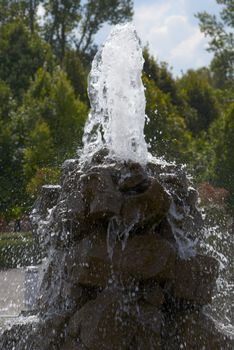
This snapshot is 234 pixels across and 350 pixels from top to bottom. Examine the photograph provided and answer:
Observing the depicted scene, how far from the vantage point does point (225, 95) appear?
3164cm

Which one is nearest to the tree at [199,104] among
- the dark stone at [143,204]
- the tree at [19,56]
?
the tree at [19,56]

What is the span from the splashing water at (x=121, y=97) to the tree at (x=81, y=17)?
36.9 metres

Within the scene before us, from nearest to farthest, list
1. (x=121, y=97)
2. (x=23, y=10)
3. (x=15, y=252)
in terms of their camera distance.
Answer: (x=121, y=97) → (x=15, y=252) → (x=23, y=10)

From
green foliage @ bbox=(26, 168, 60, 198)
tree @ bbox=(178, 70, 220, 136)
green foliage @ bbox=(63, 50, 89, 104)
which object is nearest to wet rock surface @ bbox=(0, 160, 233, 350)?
green foliage @ bbox=(26, 168, 60, 198)

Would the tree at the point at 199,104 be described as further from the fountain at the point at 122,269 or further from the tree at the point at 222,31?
the fountain at the point at 122,269

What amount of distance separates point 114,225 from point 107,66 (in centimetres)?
156

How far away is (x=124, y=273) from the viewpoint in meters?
5.68

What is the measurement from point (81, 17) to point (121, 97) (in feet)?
124

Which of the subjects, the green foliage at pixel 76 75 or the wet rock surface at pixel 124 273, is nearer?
the wet rock surface at pixel 124 273

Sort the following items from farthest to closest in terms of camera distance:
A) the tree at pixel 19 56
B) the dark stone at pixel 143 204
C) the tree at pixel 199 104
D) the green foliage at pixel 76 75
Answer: the tree at pixel 199 104, the green foliage at pixel 76 75, the tree at pixel 19 56, the dark stone at pixel 143 204

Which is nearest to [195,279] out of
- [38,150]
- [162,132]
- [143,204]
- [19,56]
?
[143,204]

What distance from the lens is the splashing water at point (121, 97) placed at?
246 inches

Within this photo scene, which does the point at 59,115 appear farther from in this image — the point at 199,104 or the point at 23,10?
the point at 23,10

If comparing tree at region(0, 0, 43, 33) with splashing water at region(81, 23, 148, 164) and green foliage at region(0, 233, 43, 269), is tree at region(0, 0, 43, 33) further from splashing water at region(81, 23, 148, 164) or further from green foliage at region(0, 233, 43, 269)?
splashing water at region(81, 23, 148, 164)
